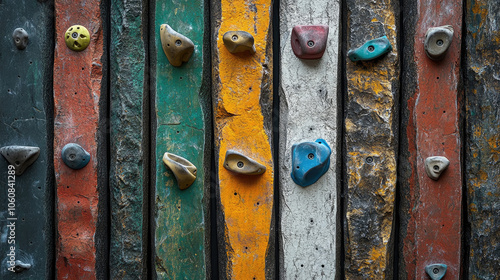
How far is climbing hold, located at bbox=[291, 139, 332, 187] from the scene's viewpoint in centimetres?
212

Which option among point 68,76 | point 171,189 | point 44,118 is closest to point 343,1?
point 171,189

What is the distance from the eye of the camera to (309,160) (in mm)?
2137

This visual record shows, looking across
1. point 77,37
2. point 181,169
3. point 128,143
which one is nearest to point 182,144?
point 181,169

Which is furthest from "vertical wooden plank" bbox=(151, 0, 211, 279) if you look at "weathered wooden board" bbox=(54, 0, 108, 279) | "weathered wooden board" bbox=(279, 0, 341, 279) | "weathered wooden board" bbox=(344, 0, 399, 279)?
"weathered wooden board" bbox=(344, 0, 399, 279)

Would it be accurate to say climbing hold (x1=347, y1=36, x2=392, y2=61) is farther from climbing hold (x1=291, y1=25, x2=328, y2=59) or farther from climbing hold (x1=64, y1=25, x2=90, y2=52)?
climbing hold (x1=64, y1=25, x2=90, y2=52)

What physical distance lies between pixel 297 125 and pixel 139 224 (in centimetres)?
94

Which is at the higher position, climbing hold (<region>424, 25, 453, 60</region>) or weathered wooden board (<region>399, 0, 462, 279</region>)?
climbing hold (<region>424, 25, 453, 60</region>)

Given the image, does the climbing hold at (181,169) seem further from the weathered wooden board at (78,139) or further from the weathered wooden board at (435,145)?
the weathered wooden board at (435,145)

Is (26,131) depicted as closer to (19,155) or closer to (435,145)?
(19,155)

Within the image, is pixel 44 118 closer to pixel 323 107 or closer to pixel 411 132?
pixel 323 107

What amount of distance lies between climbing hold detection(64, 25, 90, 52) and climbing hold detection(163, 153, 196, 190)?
0.70 metres

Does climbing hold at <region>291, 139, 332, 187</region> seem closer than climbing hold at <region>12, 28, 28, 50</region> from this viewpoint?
Yes

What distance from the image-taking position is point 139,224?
2.24 m

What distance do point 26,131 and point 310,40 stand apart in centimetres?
151
